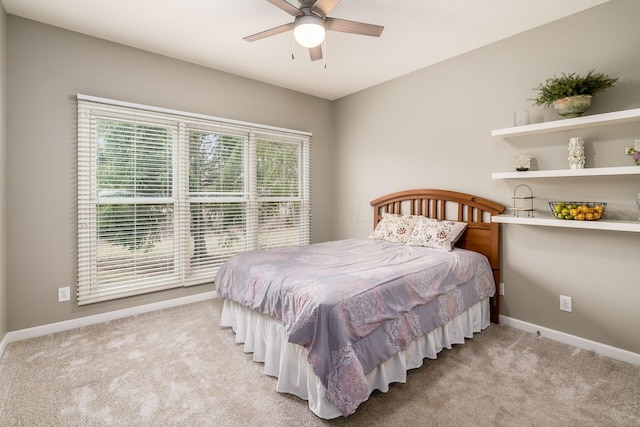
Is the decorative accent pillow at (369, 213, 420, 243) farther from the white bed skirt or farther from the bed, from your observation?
the white bed skirt

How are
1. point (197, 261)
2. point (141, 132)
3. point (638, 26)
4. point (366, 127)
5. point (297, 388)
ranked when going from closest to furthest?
point (297, 388) → point (638, 26) → point (141, 132) → point (197, 261) → point (366, 127)

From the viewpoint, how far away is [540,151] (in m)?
2.76

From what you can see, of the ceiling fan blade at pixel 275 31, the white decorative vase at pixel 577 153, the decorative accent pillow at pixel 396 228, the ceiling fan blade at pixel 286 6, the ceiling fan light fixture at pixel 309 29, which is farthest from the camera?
the decorative accent pillow at pixel 396 228

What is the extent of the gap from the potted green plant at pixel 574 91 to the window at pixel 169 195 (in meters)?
2.90

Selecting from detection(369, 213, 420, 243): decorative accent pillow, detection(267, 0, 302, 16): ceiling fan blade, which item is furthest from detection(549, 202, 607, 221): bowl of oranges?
detection(267, 0, 302, 16): ceiling fan blade

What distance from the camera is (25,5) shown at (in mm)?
2469

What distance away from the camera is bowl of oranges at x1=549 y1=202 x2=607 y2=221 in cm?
231

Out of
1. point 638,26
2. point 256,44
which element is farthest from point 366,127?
point 638,26

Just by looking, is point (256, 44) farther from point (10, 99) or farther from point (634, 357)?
point (634, 357)

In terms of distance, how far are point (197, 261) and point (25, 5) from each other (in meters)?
2.64

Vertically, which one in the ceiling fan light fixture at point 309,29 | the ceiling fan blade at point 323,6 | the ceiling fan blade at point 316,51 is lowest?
the ceiling fan light fixture at point 309,29

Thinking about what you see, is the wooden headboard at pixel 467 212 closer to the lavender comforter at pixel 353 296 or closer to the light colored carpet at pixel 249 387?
the lavender comforter at pixel 353 296

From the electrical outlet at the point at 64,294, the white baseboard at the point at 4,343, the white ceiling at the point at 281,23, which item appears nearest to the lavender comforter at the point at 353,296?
the electrical outlet at the point at 64,294

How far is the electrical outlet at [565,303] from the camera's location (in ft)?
8.60
